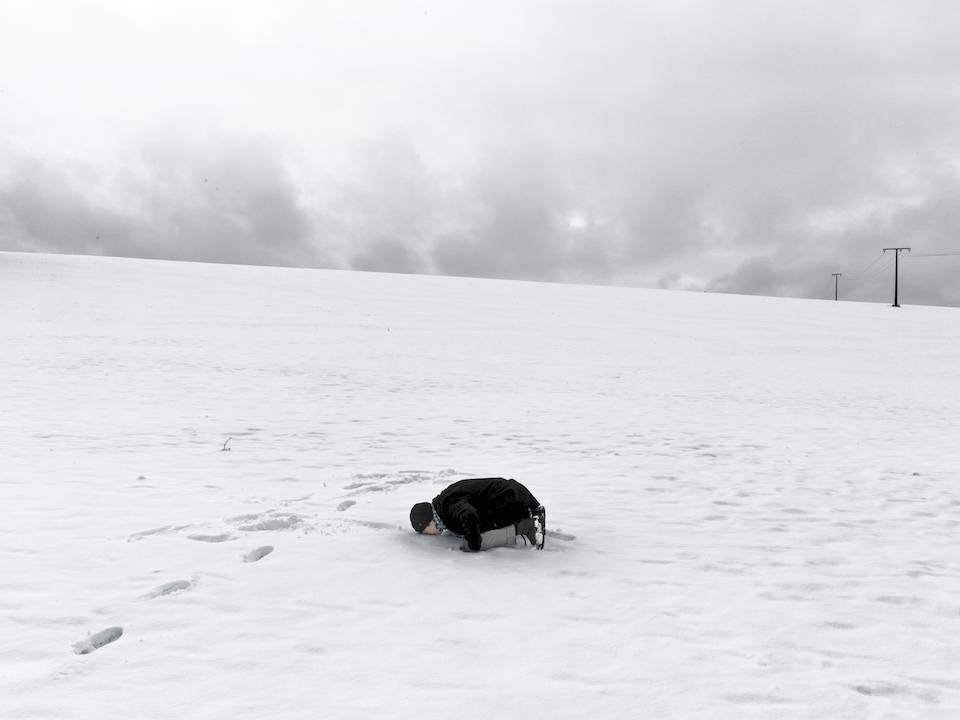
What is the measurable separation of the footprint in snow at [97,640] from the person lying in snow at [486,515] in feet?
8.69

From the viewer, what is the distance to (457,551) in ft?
19.0

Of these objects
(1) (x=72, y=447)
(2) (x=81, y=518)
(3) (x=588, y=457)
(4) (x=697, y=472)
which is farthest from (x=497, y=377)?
(2) (x=81, y=518)

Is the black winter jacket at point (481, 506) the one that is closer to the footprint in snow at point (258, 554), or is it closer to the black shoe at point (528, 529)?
the black shoe at point (528, 529)

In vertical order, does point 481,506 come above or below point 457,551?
above

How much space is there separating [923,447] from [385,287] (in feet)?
125

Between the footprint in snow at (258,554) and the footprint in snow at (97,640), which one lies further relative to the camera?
the footprint in snow at (258,554)

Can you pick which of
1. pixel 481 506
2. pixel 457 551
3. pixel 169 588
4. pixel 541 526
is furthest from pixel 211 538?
pixel 541 526

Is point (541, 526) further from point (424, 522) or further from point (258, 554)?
point (258, 554)

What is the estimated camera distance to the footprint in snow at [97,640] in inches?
150

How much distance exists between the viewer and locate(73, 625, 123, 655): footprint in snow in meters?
3.81

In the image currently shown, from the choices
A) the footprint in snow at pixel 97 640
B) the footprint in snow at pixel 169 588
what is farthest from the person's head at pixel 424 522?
the footprint in snow at pixel 97 640

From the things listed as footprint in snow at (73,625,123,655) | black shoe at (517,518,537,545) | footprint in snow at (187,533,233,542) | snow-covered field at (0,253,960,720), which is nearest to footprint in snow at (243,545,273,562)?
snow-covered field at (0,253,960,720)

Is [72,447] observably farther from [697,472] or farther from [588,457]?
[697,472]

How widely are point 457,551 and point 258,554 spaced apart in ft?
5.63
